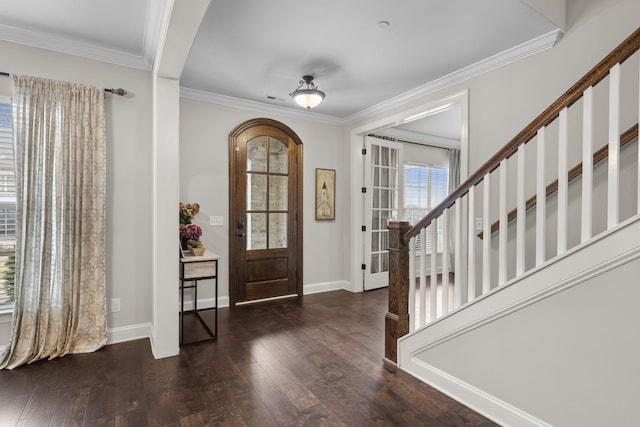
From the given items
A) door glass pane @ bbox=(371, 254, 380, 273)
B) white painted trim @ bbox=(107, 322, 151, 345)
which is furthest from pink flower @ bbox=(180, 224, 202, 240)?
door glass pane @ bbox=(371, 254, 380, 273)

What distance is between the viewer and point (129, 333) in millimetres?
3066

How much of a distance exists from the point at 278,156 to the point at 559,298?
3538 mm

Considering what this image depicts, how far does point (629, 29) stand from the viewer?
88.4 inches

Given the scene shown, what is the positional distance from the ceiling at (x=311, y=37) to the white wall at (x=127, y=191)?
7.2 inches

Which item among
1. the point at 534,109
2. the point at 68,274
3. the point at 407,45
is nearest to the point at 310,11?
the point at 407,45

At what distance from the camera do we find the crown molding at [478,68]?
8.75 feet

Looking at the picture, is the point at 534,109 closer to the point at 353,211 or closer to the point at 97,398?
the point at 353,211

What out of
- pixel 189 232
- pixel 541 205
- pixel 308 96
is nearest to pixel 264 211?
pixel 189 232

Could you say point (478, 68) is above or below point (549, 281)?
above

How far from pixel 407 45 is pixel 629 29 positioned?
1.45 meters

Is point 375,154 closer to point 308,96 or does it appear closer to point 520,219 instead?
point 308,96

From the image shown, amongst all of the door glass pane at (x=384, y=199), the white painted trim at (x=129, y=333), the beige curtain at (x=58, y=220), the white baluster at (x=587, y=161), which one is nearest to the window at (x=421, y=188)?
the door glass pane at (x=384, y=199)

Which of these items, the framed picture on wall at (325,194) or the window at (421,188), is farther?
the window at (421,188)

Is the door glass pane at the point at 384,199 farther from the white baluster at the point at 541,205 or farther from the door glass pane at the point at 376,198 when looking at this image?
the white baluster at the point at 541,205
